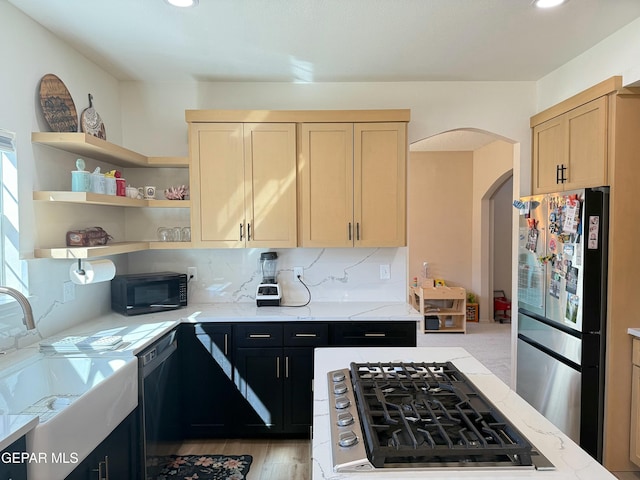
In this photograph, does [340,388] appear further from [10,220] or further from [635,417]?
[635,417]

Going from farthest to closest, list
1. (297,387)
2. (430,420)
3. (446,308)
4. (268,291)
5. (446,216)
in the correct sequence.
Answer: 1. (446,216)
2. (446,308)
3. (268,291)
4. (297,387)
5. (430,420)

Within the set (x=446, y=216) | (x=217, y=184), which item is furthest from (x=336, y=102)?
(x=446, y=216)

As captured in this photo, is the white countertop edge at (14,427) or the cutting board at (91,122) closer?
the white countertop edge at (14,427)

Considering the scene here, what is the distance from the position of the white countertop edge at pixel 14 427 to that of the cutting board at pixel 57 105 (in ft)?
5.68

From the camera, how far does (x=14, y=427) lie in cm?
122

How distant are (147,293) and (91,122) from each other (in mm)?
1222

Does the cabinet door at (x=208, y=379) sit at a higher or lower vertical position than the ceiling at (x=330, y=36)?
lower

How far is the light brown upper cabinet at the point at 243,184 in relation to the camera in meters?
2.91

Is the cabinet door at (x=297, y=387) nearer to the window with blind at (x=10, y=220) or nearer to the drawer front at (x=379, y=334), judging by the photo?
the drawer front at (x=379, y=334)

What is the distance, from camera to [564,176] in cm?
276

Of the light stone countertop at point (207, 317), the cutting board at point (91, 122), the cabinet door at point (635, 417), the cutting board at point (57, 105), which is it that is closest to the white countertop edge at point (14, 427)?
the light stone countertop at point (207, 317)

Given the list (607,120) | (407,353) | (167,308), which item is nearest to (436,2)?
(607,120)

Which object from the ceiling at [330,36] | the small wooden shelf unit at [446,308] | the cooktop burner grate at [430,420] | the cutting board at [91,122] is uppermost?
the ceiling at [330,36]

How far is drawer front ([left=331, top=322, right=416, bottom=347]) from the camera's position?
2.76m
